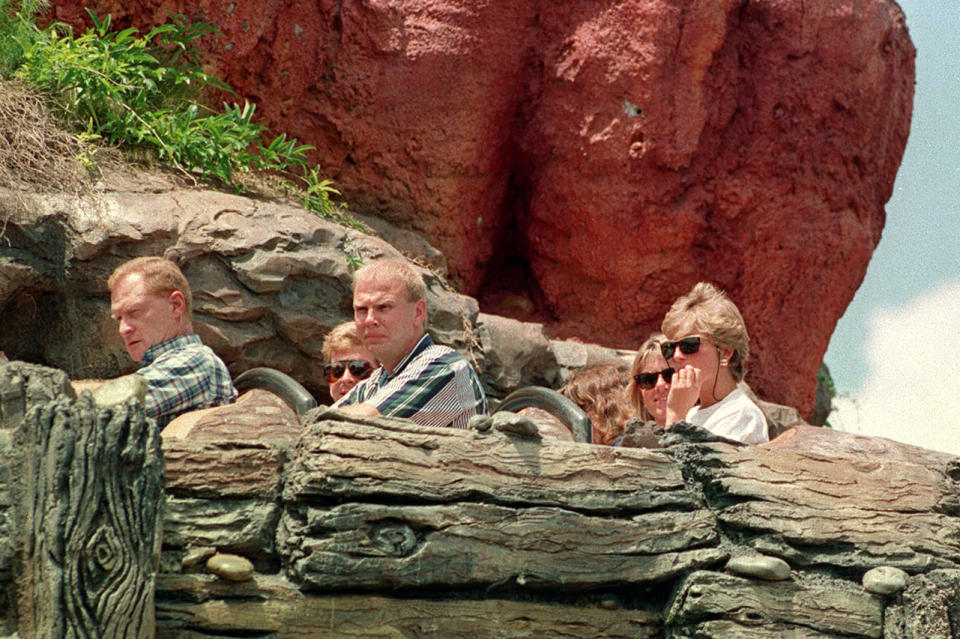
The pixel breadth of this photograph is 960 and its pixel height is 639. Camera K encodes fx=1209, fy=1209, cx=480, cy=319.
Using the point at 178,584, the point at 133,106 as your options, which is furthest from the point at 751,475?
the point at 133,106

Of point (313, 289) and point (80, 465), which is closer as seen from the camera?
point (80, 465)

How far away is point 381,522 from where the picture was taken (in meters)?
3.38

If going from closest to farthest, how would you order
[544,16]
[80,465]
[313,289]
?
1. [80,465]
2. [313,289]
3. [544,16]

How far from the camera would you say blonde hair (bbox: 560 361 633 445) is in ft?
16.1

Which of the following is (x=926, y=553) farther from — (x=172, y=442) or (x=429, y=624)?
(x=172, y=442)

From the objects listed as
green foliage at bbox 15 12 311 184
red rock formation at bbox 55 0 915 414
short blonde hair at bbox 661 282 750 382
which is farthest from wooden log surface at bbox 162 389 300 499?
red rock formation at bbox 55 0 915 414

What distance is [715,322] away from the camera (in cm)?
432

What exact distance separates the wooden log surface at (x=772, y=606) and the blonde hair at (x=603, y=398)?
4.04 feet

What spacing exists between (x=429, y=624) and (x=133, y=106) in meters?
4.22

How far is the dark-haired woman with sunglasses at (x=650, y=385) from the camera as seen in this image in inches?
181

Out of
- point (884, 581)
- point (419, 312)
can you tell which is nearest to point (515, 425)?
point (419, 312)

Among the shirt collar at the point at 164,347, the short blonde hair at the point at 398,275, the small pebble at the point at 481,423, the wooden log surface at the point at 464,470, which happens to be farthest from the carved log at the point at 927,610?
the shirt collar at the point at 164,347

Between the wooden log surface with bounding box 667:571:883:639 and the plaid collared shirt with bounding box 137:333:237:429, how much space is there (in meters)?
1.60

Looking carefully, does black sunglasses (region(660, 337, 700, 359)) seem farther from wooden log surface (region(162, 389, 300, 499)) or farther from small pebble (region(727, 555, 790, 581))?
wooden log surface (region(162, 389, 300, 499))
